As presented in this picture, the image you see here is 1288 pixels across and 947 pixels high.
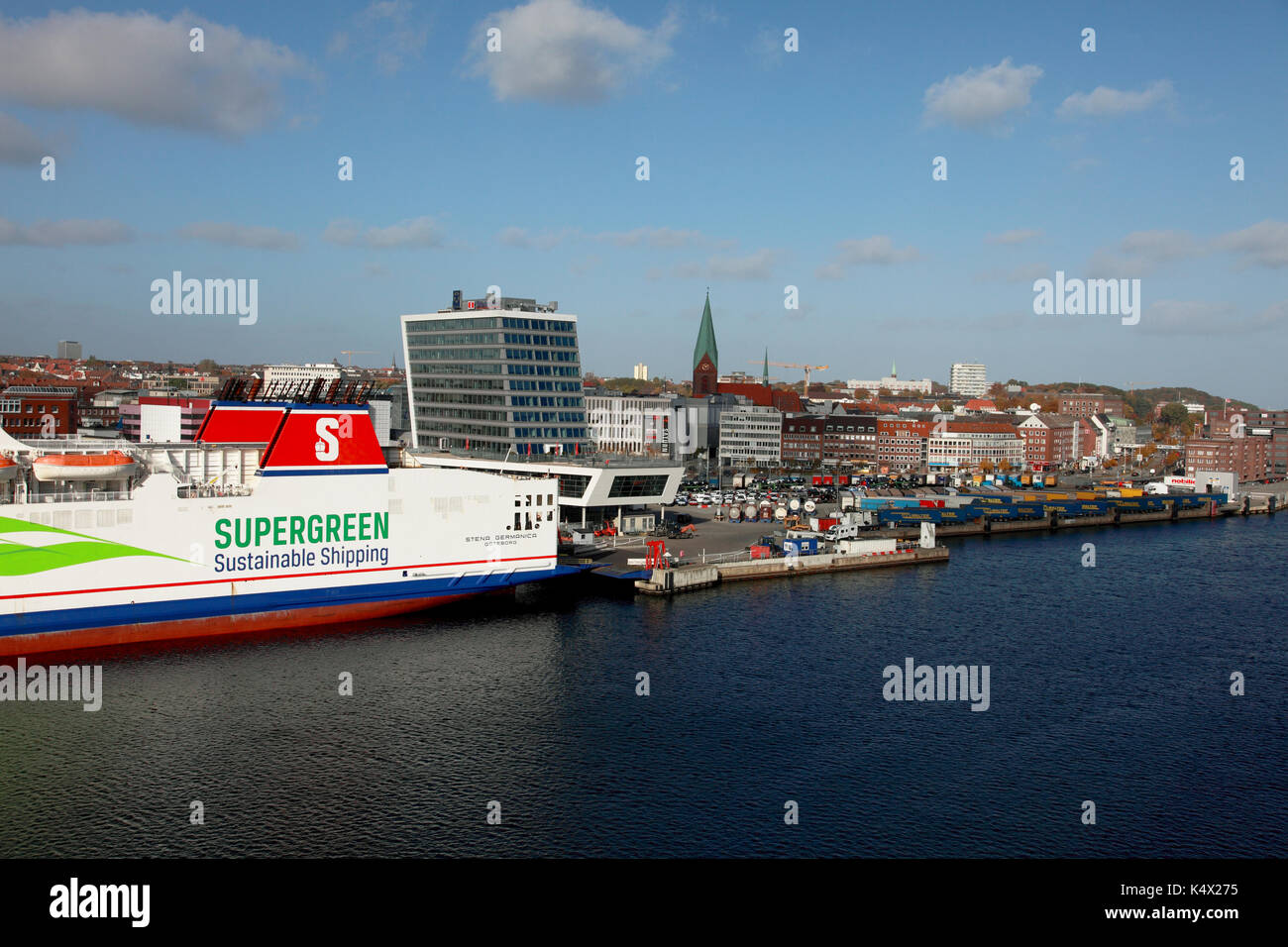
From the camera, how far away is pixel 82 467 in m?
33.8

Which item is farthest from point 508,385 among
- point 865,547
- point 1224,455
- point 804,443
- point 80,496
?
point 1224,455

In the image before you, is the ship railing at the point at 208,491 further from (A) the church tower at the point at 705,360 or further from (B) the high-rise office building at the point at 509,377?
(A) the church tower at the point at 705,360

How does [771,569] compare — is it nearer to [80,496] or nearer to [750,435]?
[80,496]

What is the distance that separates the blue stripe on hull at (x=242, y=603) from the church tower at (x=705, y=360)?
91.8 metres

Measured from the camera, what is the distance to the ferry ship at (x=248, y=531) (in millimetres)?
31609

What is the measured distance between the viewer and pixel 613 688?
1158 inches

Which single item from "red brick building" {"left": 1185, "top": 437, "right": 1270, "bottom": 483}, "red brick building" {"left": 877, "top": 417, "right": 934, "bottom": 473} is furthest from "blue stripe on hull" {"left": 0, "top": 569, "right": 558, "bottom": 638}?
"red brick building" {"left": 1185, "top": 437, "right": 1270, "bottom": 483}

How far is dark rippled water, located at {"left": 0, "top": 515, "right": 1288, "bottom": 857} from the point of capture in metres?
20.5

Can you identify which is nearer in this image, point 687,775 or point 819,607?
point 687,775

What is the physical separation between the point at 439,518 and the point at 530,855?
20.9 m

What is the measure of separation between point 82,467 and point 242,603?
7.31m
